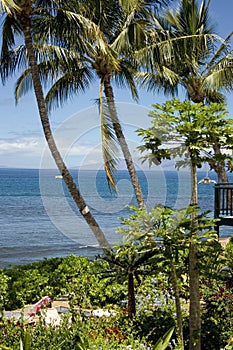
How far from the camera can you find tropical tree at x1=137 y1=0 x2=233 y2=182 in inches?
491

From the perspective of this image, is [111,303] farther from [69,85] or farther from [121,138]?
[69,85]

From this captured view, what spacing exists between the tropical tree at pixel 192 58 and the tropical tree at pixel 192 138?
6.69 m

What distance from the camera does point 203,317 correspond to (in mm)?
5781

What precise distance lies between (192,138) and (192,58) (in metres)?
9.81

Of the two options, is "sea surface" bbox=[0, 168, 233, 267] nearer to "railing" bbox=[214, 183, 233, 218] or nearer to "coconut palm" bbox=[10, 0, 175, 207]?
"coconut palm" bbox=[10, 0, 175, 207]

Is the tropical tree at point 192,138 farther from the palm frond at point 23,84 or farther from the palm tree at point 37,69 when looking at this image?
the palm frond at point 23,84

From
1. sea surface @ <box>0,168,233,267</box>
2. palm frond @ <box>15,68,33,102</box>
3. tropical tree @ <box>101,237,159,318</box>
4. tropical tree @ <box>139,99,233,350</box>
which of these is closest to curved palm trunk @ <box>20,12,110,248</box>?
sea surface @ <box>0,168,233,267</box>

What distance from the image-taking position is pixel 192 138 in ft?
15.7

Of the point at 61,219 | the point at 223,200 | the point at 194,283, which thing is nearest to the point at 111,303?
the point at 194,283

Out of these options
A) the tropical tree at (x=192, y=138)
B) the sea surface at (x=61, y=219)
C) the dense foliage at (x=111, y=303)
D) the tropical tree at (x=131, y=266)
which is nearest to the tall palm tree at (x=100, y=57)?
the sea surface at (x=61, y=219)

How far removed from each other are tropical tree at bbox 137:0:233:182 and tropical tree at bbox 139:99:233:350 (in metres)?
6.69

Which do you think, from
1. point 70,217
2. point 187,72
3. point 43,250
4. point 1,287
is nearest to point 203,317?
point 1,287

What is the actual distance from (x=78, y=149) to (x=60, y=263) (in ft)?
6.60

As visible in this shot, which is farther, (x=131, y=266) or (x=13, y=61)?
(x=13, y=61)
